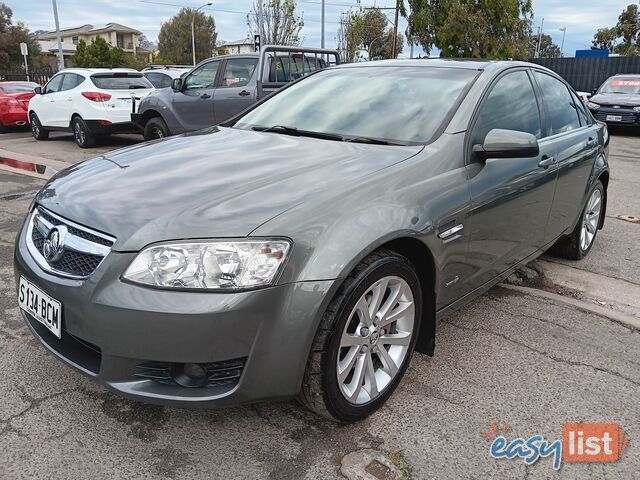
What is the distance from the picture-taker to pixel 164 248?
2045 millimetres

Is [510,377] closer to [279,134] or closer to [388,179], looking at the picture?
[388,179]

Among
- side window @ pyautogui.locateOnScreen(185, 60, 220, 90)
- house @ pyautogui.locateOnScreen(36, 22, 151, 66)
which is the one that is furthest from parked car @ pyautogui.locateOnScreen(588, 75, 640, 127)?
house @ pyautogui.locateOnScreen(36, 22, 151, 66)

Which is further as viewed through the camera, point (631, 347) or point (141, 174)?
point (631, 347)

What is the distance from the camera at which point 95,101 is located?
34.6ft

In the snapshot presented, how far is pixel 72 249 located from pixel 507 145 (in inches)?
79.7

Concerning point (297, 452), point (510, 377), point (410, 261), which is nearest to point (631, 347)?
point (510, 377)

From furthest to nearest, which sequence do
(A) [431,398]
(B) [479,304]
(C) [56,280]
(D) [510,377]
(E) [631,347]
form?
(B) [479,304] < (E) [631,347] < (D) [510,377] < (A) [431,398] < (C) [56,280]

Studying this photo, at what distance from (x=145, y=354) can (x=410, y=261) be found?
1.21 meters

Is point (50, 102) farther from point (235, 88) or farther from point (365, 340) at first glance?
point (365, 340)

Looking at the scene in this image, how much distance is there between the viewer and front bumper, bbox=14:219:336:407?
6.44 ft

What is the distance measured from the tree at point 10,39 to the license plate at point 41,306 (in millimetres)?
51964

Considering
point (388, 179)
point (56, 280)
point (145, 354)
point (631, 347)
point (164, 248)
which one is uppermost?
point (388, 179)

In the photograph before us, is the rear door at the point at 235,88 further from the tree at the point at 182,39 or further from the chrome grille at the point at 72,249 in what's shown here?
the tree at the point at 182,39

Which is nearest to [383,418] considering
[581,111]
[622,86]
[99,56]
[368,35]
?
[581,111]
